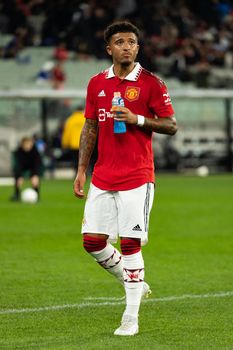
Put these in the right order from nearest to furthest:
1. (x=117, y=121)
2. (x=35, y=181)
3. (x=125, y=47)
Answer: (x=117, y=121) → (x=125, y=47) → (x=35, y=181)

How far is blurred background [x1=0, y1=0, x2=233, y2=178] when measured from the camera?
3653 cm

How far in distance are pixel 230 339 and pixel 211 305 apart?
5.95 feet

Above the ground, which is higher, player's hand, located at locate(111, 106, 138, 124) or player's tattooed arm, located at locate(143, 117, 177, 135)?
player's hand, located at locate(111, 106, 138, 124)

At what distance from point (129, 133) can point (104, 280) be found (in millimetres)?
3715

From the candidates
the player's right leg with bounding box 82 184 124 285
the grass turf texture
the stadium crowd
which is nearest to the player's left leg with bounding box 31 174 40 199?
the grass turf texture

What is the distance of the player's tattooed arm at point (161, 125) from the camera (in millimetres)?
8547

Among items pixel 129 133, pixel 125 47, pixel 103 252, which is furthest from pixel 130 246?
pixel 125 47

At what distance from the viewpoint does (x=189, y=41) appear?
39.9 metres

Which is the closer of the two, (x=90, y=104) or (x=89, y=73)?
(x=90, y=104)

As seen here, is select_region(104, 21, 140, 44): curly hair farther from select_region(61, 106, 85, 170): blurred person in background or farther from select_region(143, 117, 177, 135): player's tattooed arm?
select_region(61, 106, 85, 170): blurred person in background

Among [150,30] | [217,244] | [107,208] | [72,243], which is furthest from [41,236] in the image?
[150,30]

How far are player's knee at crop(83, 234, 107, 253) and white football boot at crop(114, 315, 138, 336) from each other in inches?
27.9

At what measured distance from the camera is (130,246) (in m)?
8.55

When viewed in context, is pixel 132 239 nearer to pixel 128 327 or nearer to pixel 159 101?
pixel 128 327
